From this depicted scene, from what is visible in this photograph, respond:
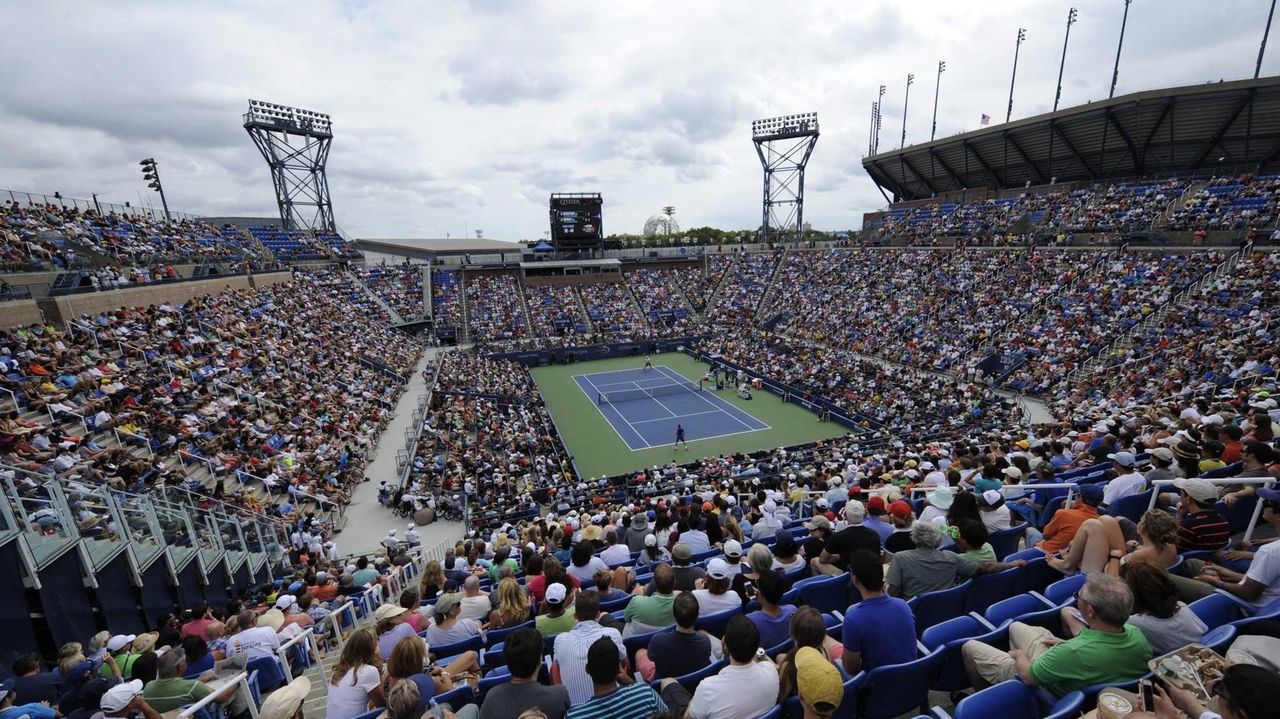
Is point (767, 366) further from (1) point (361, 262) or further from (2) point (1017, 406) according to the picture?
(1) point (361, 262)

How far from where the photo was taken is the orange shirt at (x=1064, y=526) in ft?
18.0

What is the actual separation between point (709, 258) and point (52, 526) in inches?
2296

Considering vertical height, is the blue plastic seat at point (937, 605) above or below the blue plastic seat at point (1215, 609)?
below

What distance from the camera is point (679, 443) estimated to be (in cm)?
2691

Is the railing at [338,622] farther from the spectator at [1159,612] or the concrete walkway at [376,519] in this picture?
Answer: the spectator at [1159,612]

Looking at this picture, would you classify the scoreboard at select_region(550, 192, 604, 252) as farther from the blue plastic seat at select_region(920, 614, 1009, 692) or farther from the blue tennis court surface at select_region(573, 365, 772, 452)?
the blue plastic seat at select_region(920, 614, 1009, 692)

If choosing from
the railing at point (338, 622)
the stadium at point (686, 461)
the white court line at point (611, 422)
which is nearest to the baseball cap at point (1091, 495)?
the stadium at point (686, 461)

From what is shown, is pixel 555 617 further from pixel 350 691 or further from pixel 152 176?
pixel 152 176

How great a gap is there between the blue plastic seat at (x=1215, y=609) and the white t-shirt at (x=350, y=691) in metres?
6.19

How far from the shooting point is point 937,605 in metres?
4.95

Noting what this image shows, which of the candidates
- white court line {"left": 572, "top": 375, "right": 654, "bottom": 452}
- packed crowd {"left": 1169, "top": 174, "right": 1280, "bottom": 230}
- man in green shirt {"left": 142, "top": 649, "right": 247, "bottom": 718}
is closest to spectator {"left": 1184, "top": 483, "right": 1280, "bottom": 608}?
man in green shirt {"left": 142, "top": 649, "right": 247, "bottom": 718}

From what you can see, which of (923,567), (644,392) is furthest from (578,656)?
(644,392)

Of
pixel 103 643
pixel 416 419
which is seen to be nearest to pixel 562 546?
pixel 103 643

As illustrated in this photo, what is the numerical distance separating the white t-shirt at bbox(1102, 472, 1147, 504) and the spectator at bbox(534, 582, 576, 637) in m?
6.11
